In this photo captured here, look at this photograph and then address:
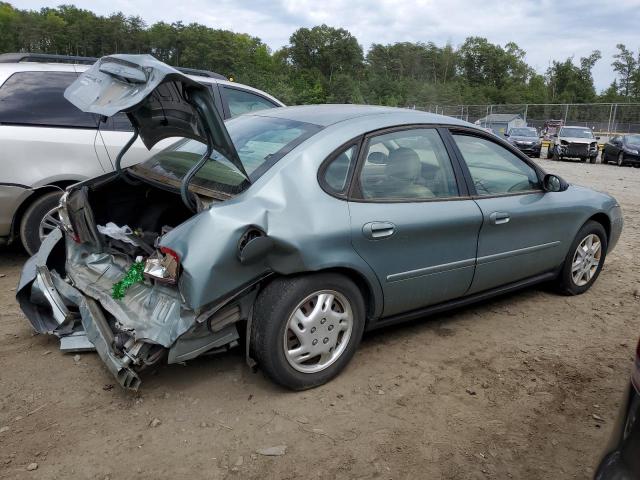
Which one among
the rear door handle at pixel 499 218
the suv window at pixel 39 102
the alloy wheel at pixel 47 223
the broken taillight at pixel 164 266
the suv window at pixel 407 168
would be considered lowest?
the alloy wheel at pixel 47 223

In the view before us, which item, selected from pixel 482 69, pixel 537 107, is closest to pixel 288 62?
pixel 482 69

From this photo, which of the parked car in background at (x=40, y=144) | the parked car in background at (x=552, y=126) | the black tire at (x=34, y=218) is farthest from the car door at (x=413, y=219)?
the parked car in background at (x=552, y=126)

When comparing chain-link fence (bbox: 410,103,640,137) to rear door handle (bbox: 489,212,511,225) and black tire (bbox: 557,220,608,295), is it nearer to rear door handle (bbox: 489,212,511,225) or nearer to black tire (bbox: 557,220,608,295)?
black tire (bbox: 557,220,608,295)

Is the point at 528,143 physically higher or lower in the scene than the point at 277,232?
lower

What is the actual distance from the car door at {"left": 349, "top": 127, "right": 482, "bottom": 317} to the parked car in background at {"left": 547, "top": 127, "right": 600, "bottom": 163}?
21.2 m

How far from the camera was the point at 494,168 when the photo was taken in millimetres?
4027

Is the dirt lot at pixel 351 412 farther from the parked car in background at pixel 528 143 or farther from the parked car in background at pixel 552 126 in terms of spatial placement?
the parked car in background at pixel 552 126

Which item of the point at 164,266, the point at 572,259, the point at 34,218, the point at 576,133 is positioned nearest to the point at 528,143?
the point at 576,133

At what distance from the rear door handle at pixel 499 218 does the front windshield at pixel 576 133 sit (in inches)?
845

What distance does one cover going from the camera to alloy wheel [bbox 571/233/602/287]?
15.4 ft

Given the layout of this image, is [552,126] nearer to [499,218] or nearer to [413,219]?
[499,218]

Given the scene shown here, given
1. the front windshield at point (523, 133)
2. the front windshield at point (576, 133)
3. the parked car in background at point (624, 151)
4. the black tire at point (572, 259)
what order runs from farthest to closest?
the front windshield at point (523, 133) → the front windshield at point (576, 133) → the parked car in background at point (624, 151) → the black tire at point (572, 259)

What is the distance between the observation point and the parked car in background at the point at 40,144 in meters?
→ 4.66

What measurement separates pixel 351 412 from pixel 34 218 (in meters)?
3.50
